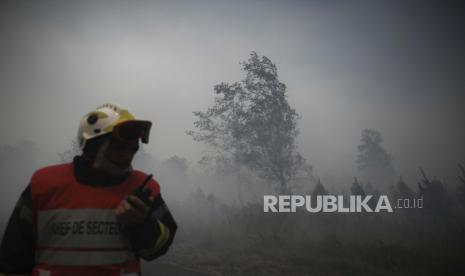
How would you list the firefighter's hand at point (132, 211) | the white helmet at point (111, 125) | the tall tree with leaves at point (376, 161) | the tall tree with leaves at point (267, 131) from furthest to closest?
the tall tree with leaves at point (376, 161) < the tall tree with leaves at point (267, 131) < the white helmet at point (111, 125) < the firefighter's hand at point (132, 211)

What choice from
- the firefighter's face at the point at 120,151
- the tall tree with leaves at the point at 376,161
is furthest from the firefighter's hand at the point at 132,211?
the tall tree with leaves at the point at 376,161

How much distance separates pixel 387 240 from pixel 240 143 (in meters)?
10.3

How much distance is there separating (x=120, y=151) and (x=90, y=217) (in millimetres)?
431

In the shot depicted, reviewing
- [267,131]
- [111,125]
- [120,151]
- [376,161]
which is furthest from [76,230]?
[376,161]

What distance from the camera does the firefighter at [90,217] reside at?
1568 millimetres

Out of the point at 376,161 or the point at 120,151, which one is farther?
the point at 376,161

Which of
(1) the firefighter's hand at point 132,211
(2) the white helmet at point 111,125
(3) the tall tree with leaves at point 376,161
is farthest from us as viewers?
(3) the tall tree with leaves at point 376,161

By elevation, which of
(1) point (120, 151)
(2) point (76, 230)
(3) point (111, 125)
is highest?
(3) point (111, 125)

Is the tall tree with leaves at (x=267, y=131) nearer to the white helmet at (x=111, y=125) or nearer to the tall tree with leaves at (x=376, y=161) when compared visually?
the white helmet at (x=111, y=125)

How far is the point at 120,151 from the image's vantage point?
1781mm

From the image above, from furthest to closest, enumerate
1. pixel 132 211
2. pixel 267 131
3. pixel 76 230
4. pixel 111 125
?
pixel 267 131, pixel 111 125, pixel 76 230, pixel 132 211

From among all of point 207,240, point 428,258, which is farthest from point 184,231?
point 428,258

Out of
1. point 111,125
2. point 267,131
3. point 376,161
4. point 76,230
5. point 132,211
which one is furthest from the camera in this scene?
point 376,161

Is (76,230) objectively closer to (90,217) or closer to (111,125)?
(90,217)
